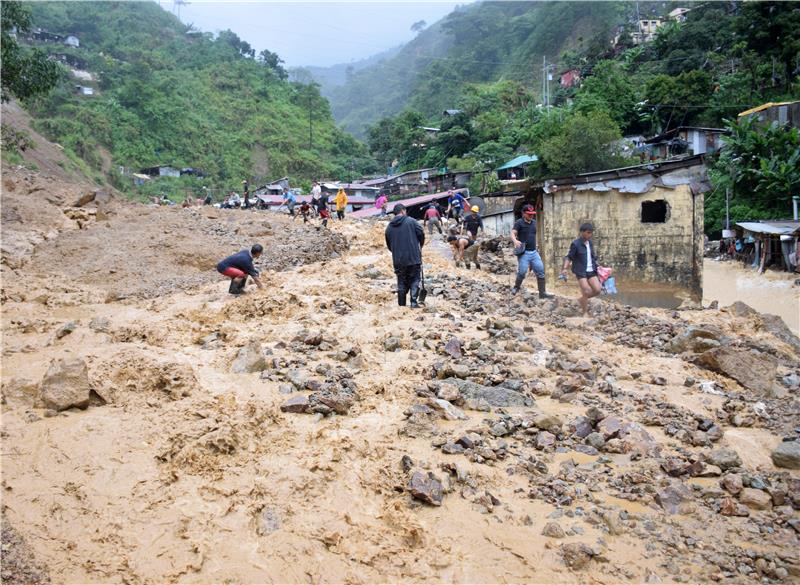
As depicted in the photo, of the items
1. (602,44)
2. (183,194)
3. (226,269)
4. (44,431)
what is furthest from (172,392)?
(602,44)

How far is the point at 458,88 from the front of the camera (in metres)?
71.9

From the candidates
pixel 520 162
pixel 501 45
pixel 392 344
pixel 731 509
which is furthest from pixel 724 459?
pixel 501 45

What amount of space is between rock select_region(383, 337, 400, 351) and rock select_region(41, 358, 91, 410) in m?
2.84

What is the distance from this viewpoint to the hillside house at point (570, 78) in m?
55.0

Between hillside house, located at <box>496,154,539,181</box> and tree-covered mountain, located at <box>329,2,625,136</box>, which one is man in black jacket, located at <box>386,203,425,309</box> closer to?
hillside house, located at <box>496,154,539,181</box>

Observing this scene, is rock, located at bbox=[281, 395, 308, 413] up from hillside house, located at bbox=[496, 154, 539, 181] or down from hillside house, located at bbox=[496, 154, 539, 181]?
down

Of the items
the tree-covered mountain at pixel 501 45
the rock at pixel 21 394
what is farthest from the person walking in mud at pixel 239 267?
the tree-covered mountain at pixel 501 45

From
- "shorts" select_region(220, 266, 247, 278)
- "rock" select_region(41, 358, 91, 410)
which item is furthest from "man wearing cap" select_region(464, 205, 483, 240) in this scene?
"rock" select_region(41, 358, 91, 410)

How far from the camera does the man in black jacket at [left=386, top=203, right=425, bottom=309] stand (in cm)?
803

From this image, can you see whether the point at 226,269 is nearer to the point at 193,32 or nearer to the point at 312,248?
the point at 312,248

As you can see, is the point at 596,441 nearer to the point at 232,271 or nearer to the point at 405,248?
the point at 405,248

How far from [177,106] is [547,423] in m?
57.8

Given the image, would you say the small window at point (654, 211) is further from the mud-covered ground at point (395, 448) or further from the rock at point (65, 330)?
the rock at point (65, 330)

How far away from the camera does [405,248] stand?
8.01m
